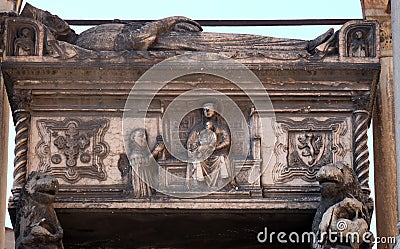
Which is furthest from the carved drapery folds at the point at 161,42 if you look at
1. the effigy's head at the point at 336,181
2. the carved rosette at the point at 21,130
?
the effigy's head at the point at 336,181

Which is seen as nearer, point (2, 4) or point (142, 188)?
point (142, 188)

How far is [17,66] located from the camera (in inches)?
679

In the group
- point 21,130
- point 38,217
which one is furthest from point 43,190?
point 21,130

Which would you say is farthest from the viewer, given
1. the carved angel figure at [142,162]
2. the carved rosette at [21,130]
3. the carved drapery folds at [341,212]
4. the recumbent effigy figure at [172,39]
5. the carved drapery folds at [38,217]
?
the recumbent effigy figure at [172,39]

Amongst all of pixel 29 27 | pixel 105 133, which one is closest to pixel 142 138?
pixel 105 133

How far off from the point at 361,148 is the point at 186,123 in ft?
5.52

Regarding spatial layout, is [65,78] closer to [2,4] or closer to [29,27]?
[29,27]

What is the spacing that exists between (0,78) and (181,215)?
8.40 feet

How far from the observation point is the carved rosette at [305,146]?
56.5ft

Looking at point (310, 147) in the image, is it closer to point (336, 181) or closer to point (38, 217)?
point (336, 181)

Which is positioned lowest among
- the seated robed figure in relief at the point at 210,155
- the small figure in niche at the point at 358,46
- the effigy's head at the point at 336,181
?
the effigy's head at the point at 336,181

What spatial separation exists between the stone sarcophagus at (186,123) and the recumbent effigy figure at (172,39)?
35mm

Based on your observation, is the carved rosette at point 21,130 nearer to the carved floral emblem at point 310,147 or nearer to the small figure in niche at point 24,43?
the small figure in niche at point 24,43

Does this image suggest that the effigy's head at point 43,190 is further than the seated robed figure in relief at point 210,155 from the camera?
No
